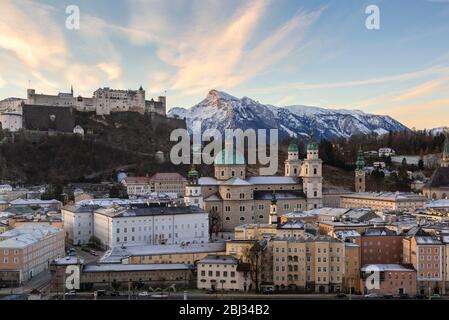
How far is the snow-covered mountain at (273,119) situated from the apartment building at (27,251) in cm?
526

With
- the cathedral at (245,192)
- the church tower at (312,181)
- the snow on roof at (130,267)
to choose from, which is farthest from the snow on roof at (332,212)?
the snow on roof at (130,267)

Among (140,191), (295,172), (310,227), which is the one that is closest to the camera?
(310,227)

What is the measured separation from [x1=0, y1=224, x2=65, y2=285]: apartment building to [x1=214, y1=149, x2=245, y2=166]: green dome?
743 cm

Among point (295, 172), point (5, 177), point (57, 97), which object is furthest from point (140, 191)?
point (57, 97)

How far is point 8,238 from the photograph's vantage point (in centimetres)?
1287

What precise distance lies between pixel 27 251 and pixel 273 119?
40.4 metres

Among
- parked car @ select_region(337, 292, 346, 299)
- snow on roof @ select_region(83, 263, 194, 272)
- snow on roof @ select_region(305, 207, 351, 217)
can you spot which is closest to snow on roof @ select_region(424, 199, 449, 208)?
snow on roof @ select_region(305, 207, 351, 217)

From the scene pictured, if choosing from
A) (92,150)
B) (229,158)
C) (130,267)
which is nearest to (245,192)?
(229,158)

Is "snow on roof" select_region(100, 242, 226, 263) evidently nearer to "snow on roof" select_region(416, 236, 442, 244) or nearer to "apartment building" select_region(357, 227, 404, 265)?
"apartment building" select_region(357, 227, 404, 265)

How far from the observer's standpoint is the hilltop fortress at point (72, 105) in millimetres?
31891

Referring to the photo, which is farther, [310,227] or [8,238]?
[310,227]

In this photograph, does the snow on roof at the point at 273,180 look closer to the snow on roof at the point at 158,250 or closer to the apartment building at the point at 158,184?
the snow on roof at the point at 158,250
